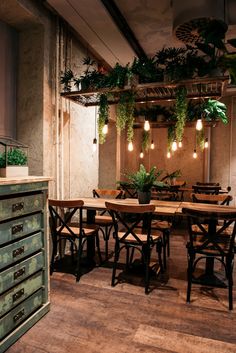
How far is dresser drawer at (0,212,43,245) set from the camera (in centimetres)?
192

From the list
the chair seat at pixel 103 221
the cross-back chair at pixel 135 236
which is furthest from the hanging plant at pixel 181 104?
the chair seat at pixel 103 221

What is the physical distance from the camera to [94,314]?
239cm

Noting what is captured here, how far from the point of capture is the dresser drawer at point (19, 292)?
6.28ft

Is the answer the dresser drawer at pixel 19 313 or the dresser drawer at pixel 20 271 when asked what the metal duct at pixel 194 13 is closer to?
the dresser drawer at pixel 20 271

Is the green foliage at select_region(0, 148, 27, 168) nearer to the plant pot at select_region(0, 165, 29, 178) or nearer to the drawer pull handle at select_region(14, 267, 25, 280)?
the plant pot at select_region(0, 165, 29, 178)

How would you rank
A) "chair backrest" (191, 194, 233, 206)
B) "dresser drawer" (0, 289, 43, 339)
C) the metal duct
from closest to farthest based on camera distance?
"dresser drawer" (0, 289, 43, 339)
the metal duct
"chair backrest" (191, 194, 233, 206)

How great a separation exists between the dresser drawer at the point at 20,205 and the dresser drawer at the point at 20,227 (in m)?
0.05

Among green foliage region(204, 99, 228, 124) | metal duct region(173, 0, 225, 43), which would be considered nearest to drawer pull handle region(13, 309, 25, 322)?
metal duct region(173, 0, 225, 43)

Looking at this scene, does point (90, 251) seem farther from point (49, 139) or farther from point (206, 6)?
point (206, 6)

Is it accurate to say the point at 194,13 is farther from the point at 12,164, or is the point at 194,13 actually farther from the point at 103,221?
the point at 103,221

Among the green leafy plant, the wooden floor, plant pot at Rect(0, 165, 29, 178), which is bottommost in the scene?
the wooden floor

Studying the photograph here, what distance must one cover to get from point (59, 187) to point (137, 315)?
6.81 feet

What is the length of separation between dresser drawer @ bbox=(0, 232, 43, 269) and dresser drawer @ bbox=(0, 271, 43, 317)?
0.21m

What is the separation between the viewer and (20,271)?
6.84 ft
